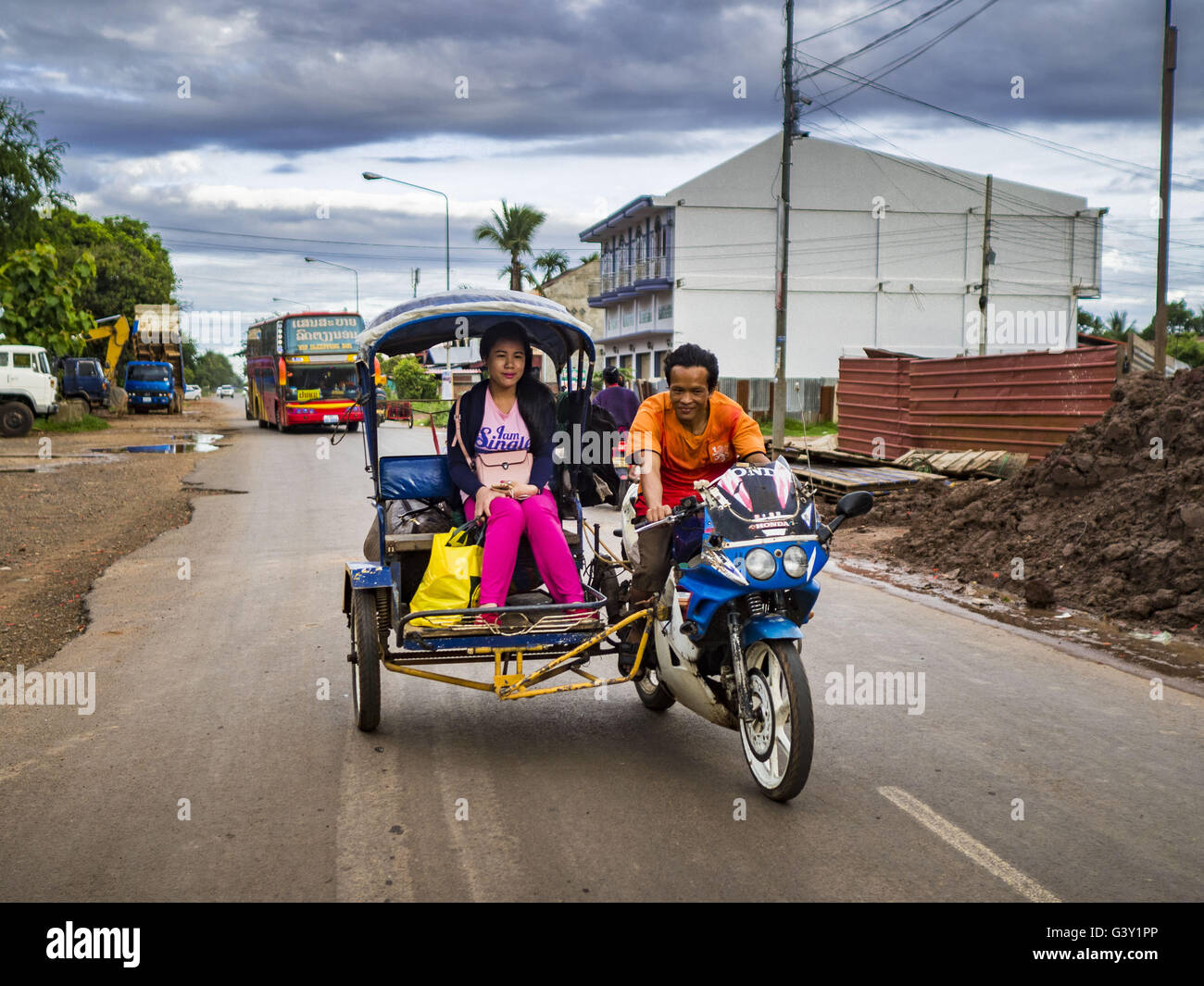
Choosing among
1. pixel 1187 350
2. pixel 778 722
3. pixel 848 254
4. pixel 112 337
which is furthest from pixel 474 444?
pixel 1187 350

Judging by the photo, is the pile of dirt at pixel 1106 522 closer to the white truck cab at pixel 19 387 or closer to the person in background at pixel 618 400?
the person in background at pixel 618 400

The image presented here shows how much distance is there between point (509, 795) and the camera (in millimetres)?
4676

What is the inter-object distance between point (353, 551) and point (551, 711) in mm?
5651

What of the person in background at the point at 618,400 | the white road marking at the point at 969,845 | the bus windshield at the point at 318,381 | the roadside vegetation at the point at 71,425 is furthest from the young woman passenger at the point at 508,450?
the roadside vegetation at the point at 71,425

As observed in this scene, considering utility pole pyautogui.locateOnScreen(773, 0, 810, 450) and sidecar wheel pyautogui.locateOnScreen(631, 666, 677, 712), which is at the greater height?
utility pole pyautogui.locateOnScreen(773, 0, 810, 450)

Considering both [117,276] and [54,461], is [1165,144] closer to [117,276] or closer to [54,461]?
[54,461]

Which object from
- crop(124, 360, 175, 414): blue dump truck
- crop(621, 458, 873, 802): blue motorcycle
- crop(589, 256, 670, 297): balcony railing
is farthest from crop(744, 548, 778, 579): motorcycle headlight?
crop(124, 360, 175, 414): blue dump truck

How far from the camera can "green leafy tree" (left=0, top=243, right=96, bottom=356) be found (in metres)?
34.5

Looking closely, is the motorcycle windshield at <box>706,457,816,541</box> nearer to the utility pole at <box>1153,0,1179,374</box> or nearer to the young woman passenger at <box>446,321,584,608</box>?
the young woman passenger at <box>446,321,584,608</box>

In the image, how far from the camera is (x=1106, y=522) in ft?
32.8

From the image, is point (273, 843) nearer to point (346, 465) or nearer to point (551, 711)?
point (551, 711)

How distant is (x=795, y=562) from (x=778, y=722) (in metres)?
0.64

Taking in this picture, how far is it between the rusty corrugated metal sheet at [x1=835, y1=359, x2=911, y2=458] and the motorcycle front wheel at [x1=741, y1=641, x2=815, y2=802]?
54.6 feet

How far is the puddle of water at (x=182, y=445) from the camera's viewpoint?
27.6 meters
